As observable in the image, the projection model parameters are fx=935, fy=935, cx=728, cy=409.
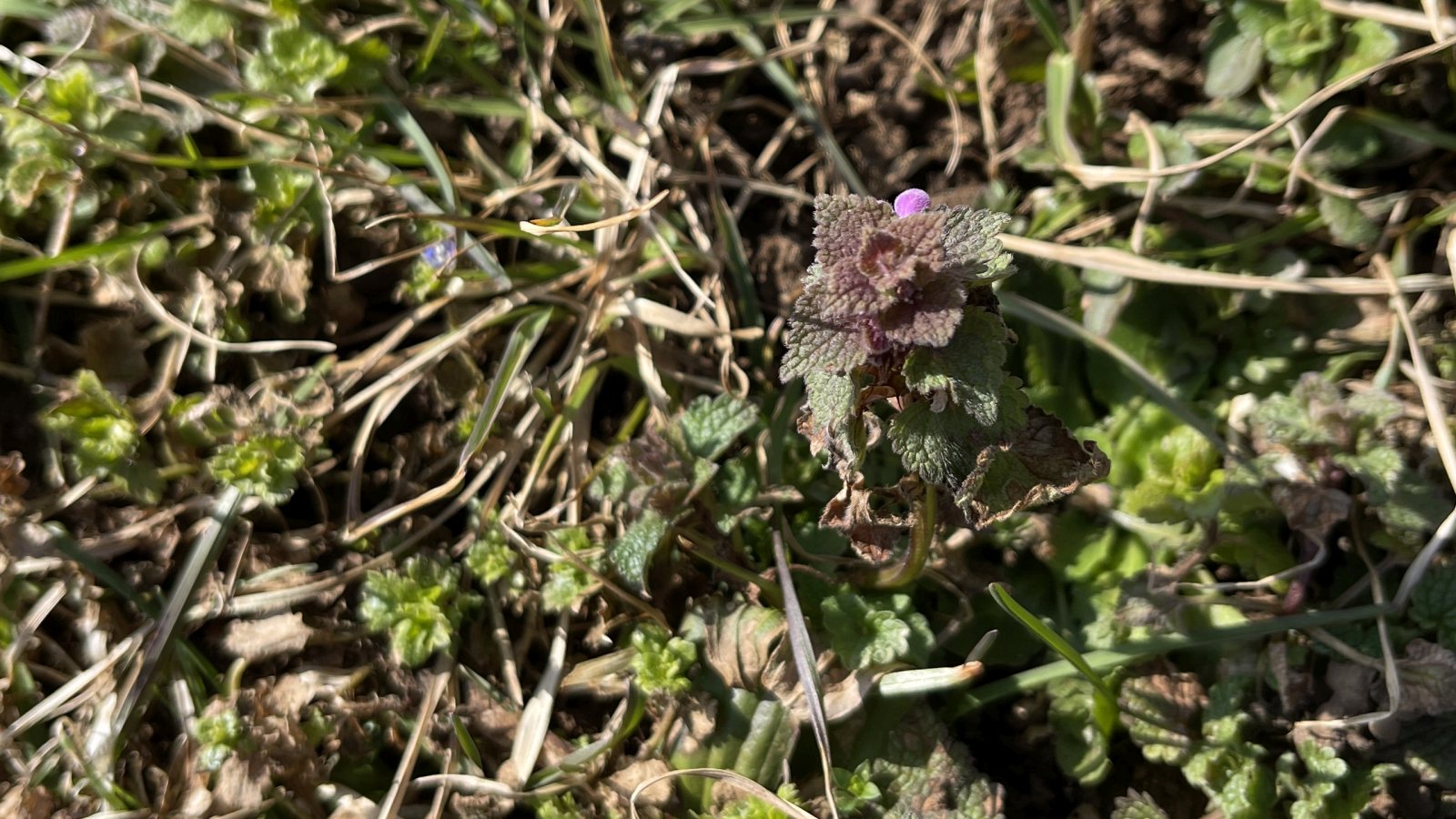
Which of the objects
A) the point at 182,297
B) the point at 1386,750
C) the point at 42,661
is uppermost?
the point at 182,297

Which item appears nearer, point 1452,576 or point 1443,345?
point 1452,576

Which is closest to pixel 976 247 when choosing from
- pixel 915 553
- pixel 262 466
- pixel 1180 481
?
pixel 915 553

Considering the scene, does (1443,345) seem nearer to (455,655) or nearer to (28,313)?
(455,655)

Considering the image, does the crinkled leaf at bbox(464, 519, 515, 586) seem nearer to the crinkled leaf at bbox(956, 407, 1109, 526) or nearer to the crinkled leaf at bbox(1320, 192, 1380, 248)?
the crinkled leaf at bbox(956, 407, 1109, 526)

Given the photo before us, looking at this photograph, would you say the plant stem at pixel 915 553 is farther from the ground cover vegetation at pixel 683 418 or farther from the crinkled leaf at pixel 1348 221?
the crinkled leaf at pixel 1348 221

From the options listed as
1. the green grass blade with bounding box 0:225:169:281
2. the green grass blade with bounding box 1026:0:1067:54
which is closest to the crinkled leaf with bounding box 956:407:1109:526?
the green grass blade with bounding box 1026:0:1067:54

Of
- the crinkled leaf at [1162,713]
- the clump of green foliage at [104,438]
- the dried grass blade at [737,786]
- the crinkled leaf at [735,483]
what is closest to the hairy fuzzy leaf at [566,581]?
the crinkled leaf at [735,483]

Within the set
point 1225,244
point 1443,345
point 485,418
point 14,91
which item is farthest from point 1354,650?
point 14,91
